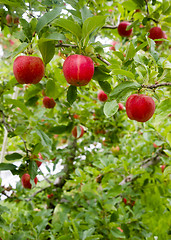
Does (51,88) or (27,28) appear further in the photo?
(51,88)

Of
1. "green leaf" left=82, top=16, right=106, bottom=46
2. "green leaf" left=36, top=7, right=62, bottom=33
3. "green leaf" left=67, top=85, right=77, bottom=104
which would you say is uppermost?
"green leaf" left=36, top=7, right=62, bottom=33

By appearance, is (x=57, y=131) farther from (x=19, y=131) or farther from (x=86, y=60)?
(x=86, y=60)

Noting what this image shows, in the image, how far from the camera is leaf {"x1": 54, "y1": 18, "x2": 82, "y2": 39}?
471 mm

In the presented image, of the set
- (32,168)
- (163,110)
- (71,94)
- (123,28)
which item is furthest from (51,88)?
(123,28)

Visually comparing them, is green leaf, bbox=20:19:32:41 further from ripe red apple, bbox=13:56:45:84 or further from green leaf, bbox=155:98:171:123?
green leaf, bbox=155:98:171:123

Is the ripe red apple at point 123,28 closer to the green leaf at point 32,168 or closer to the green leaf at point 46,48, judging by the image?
the green leaf at point 46,48

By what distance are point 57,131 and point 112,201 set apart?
1.51 ft

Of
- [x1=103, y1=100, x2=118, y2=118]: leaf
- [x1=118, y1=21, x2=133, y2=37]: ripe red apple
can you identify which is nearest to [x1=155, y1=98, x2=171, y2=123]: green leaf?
[x1=103, y1=100, x2=118, y2=118]: leaf

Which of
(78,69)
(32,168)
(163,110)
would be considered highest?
(78,69)

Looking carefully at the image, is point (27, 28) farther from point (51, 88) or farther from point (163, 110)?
point (163, 110)

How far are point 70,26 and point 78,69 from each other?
100 mm

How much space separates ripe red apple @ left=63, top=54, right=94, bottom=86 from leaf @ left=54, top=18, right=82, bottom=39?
0.18 feet

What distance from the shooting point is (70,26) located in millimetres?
490

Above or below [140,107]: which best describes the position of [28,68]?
above
